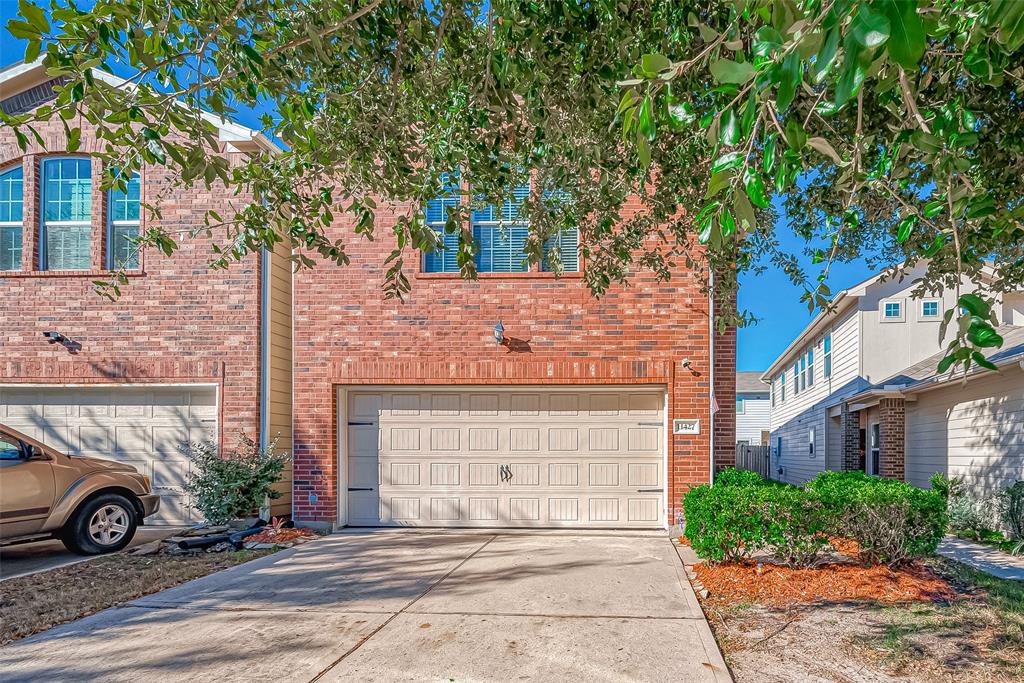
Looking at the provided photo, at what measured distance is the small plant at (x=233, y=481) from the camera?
28.6ft

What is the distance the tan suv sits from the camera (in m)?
7.30

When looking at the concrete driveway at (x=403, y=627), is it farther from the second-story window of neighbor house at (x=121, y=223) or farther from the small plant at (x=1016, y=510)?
the second-story window of neighbor house at (x=121, y=223)

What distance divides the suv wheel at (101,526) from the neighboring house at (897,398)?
32.6ft

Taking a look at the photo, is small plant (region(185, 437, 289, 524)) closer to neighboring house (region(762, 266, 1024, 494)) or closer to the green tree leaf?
neighboring house (region(762, 266, 1024, 494))

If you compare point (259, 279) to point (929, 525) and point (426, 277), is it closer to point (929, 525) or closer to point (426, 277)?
point (426, 277)

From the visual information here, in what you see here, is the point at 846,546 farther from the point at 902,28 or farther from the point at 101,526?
the point at 101,526

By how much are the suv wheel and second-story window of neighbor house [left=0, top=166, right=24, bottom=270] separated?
169 inches

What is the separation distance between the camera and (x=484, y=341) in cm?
936

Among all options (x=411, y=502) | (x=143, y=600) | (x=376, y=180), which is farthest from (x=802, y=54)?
(x=411, y=502)

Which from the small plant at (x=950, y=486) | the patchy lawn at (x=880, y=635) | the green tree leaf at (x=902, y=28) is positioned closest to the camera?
the green tree leaf at (x=902, y=28)

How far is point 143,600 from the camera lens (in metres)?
5.80

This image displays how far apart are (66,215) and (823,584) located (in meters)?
11.0

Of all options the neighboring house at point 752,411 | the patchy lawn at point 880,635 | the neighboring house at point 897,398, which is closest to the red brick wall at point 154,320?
the patchy lawn at point 880,635

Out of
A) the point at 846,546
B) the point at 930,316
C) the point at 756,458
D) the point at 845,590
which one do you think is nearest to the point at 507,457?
the point at 846,546
